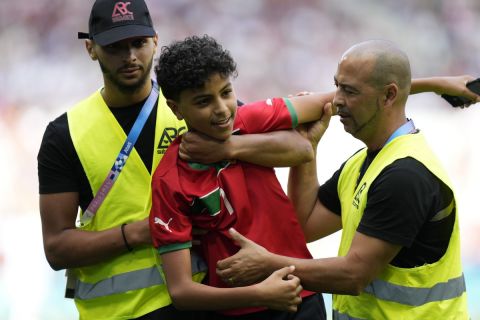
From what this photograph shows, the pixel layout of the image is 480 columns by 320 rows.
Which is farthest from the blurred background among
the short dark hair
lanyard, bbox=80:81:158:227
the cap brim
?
the short dark hair

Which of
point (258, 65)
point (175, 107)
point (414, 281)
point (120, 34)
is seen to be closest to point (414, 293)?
point (414, 281)

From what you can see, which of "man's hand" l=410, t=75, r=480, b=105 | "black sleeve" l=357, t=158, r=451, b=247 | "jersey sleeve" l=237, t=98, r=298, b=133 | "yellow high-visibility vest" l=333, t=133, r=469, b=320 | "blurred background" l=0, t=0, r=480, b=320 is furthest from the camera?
"blurred background" l=0, t=0, r=480, b=320

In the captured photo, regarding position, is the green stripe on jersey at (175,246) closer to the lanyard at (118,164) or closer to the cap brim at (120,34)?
the lanyard at (118,164)

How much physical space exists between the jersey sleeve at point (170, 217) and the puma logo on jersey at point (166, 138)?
299mm

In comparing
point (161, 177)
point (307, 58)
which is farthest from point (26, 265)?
point (161, 177)

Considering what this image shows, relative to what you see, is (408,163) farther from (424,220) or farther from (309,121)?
(309,121)

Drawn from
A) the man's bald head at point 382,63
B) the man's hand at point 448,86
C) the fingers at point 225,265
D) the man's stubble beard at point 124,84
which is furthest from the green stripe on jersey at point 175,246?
the man's hand at point 448,86

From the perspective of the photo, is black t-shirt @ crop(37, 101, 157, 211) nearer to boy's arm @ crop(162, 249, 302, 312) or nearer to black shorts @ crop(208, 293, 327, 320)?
boy's arm @ crop(162, 249, 302, 312)

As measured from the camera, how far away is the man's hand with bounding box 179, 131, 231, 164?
2.58 meters

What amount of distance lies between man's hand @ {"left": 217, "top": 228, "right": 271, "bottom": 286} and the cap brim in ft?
2.44

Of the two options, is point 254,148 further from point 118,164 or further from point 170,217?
point 118,164

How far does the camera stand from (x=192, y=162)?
259 cm

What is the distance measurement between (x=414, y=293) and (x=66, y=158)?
1.15 m

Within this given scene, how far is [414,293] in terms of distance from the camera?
2562 mm
